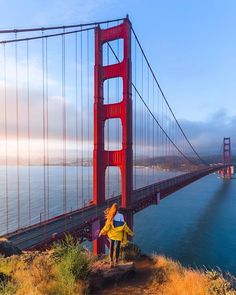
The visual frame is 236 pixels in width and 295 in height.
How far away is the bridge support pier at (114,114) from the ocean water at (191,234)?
16.4 ft

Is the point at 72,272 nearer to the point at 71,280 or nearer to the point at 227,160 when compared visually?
the point at 71,280

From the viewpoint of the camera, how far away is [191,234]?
2677cm

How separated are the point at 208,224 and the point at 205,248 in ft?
29.1

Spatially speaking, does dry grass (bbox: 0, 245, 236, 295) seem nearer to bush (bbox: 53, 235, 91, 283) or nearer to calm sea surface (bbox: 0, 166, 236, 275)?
bush (bbox: 53, 235, 91, 283)

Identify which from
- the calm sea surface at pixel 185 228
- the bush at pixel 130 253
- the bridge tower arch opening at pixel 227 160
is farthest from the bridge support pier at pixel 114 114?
the bridge tower arch opening at pixel 227 160

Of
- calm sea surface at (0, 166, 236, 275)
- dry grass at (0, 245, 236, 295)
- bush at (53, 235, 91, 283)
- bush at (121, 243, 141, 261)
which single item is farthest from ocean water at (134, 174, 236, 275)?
bush at (53, 235, 91, 283)

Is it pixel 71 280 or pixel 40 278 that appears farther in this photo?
pixel 40 278

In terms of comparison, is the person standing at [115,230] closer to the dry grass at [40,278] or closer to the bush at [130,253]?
the bush at [130,253]

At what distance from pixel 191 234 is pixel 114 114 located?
13.9 metres

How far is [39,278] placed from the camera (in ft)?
14.8

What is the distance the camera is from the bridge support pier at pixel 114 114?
18.9m

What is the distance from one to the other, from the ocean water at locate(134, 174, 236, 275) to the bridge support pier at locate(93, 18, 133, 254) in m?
4.99

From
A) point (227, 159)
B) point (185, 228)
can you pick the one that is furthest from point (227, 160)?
point (185, 228)

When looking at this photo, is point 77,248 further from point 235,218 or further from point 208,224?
point 235,218
